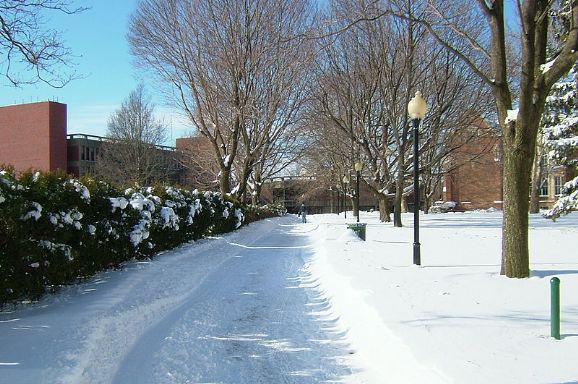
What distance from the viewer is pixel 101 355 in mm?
5422

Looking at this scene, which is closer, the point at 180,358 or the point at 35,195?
the point at 180,358

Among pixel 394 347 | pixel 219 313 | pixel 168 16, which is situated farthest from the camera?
pixel 168 16

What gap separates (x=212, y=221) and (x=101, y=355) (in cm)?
1379

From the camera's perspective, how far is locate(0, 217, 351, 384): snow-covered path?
505 cm

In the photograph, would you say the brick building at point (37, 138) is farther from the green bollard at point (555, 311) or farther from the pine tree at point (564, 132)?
the green bollard at point (555, 311)

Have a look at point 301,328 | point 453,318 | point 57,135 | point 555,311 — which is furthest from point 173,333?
point 57,135

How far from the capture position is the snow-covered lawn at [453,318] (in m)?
4.48

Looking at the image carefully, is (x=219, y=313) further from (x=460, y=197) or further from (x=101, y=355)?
(x=460, y=197)

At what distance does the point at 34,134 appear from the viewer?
169 feet

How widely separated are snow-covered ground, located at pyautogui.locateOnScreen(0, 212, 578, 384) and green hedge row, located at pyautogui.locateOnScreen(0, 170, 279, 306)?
0.38 metres

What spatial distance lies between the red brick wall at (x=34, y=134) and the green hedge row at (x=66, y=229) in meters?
43.3

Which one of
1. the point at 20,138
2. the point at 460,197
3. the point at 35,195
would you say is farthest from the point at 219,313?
the point at 460,197

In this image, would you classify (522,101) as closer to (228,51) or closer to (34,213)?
(34,213)

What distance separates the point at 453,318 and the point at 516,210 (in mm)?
3492
